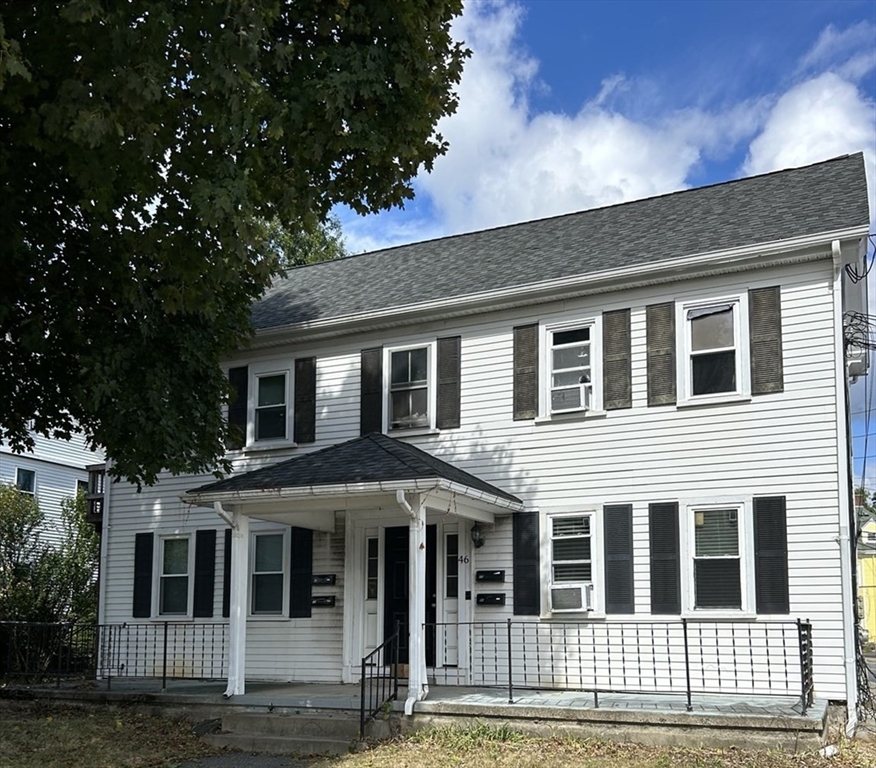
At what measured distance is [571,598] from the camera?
13.7m

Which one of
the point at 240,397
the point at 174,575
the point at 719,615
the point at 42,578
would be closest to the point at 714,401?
the point at 719,615

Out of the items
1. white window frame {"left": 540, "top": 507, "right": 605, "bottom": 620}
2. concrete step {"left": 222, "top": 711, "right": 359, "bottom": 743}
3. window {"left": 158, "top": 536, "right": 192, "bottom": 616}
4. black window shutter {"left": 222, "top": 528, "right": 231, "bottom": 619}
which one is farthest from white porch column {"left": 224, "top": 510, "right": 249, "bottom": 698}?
white window frame {"left": 540, "top": 507, "right": 605, "bottom": 620}

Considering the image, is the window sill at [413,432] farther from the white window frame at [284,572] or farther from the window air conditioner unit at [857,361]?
the window air conditioner unit at [857,361]

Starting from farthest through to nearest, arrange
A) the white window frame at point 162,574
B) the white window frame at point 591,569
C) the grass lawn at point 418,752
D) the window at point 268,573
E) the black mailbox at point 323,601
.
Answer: the white window frame at point 162,574
the window at point 268,573
the black mailbox at point 323,601
the white window frame at point 591,569
the grass lawn at point 418,752

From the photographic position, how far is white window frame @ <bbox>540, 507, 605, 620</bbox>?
1357 cm

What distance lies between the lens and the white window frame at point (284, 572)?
1582 centimetres

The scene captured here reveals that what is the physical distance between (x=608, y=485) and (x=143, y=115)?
7.81 metres

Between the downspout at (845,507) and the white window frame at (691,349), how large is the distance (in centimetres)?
111

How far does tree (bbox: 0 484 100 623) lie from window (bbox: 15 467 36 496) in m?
9.47

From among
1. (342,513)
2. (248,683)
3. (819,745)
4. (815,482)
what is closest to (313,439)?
(342,513)

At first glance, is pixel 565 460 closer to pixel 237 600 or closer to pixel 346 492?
pixel 346 492

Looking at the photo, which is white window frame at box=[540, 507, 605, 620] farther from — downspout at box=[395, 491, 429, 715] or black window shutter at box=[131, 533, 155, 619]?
black window shutter at box=[131, 533, 155, 619]

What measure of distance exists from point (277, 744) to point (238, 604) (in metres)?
2.40

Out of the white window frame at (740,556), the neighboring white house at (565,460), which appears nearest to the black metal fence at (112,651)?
the neighboring white house at (565,460)
